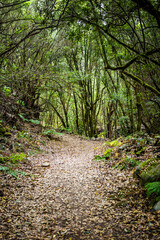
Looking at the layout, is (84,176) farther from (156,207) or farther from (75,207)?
(156,207)

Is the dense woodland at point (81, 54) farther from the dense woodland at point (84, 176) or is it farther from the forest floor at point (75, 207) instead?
the forest floor at point (75, 207)

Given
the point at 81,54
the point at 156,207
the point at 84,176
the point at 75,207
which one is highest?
the point at 81,54

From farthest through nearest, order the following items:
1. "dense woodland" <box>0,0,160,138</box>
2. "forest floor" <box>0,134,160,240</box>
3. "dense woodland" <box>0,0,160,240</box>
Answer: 1. "dense woodland" <box>0,0,160,138</box>
2. "dense woodland" <box>0,0,160,240</box>
3. "forest floor" <box>0,134,160,240</box>

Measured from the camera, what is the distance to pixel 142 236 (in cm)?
275

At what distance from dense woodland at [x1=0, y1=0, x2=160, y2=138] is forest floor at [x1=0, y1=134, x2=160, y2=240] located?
311 centimetres

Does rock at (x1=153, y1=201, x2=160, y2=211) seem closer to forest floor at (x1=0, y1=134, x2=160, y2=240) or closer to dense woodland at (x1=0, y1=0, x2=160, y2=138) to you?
forest floor at (x1=0, y1=134, x2=160, y2=240)

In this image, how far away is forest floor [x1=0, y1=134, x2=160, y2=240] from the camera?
3.02 metres

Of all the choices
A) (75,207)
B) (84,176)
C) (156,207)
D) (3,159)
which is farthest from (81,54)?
(156,207)

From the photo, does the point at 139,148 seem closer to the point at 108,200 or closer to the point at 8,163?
the point at 108,200

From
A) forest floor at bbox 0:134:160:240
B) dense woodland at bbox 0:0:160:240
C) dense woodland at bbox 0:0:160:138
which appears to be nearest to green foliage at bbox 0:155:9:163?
dense woodland at bbox 0:0:160:240

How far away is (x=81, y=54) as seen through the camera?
1608cm

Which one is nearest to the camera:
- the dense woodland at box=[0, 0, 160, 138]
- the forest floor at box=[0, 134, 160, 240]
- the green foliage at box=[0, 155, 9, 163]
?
the forest floor at box=[0, 134, 160, 240]

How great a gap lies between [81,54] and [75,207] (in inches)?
576

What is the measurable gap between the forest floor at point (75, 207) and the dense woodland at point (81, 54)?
3111mm
